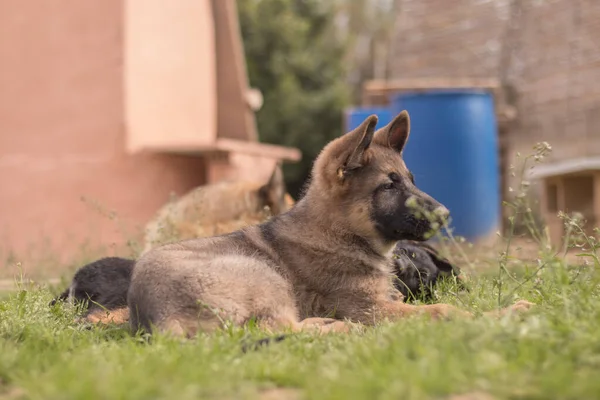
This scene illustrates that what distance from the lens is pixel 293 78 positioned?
2392 centimetres

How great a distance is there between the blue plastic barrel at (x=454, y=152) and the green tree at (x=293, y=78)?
40.7 ft

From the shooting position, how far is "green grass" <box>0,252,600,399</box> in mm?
2699

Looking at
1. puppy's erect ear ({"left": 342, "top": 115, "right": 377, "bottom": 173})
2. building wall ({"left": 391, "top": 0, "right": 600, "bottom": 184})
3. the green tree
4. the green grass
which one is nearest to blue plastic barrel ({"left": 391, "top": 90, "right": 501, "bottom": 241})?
building wall ({"left": 391, "top": 0, "right": 600, "bottom": 184})

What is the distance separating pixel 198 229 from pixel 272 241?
10.2 ft

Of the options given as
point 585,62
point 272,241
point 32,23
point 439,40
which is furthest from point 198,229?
point 439,40

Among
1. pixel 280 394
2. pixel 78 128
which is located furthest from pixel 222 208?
pixel 280 394

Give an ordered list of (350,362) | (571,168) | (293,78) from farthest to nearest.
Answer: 1. (293,78)
2. (571,168)
3. (350,362)

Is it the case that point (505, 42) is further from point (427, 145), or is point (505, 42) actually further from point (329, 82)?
point (329, 82)

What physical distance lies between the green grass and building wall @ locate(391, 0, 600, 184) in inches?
353

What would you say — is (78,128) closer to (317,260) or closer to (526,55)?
(317,260)

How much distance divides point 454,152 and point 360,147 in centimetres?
541

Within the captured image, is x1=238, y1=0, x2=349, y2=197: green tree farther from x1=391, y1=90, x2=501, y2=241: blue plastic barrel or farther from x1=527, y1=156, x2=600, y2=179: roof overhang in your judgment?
x1=391, y1=90, x2=501, y2=241: blue plastic barrel

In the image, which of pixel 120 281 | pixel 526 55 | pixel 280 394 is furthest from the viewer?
pixel 526 55

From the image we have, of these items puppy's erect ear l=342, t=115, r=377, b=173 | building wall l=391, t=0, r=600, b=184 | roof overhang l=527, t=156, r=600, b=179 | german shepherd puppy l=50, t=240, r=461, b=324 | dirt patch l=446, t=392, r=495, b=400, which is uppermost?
building wall l=391, t=0, r=600, b=184
